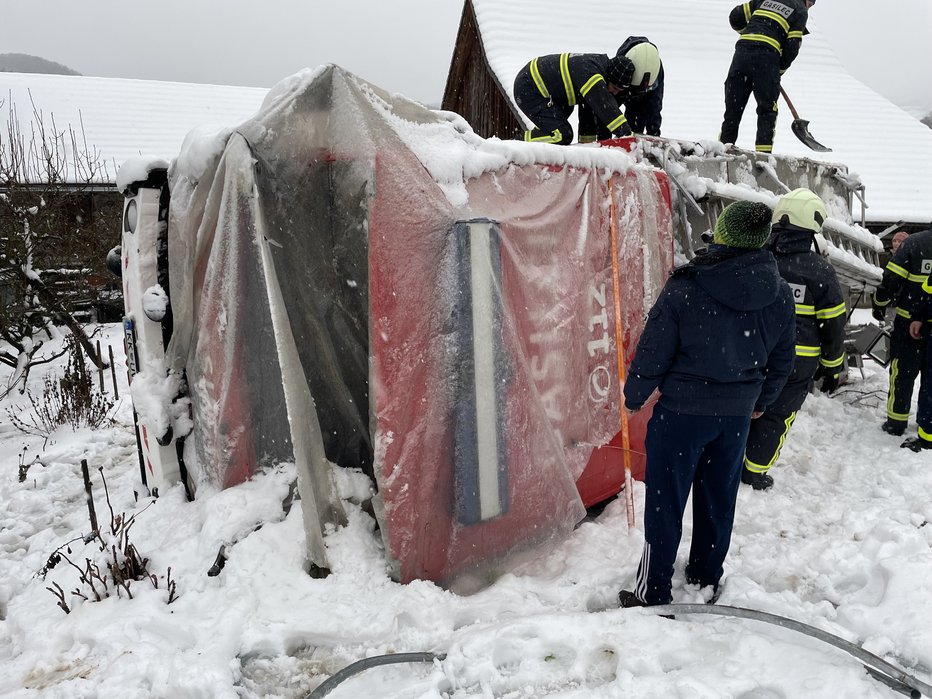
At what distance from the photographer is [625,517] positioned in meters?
3.63

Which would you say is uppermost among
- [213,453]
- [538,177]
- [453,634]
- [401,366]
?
[538,177]

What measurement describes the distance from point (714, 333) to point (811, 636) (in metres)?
1.27

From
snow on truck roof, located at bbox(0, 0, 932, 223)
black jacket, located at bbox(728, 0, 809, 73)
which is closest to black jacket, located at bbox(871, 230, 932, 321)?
black jacket, located at bbox(728, 0, 809, 73)

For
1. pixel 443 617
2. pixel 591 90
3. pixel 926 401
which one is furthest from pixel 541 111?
pixel 443 617

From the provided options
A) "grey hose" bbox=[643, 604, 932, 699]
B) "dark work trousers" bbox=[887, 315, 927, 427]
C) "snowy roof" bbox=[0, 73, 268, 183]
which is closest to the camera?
"grey hose" bbox=[643, 604, 932, 699]

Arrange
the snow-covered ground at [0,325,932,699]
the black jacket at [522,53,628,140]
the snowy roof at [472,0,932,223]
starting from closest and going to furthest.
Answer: the snow-covered ground at [0,325,932,699], the black jacket at [522,53,628,140], the snowy roof at [472,0,932,223]

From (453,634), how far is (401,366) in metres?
1.16

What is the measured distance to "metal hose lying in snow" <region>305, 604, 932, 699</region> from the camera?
2098 mm

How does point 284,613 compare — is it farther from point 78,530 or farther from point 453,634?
point 78,530

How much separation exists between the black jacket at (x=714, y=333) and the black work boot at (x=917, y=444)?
2.97 metres

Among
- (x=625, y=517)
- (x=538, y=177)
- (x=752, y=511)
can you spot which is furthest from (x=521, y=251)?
(x=752, y=511)

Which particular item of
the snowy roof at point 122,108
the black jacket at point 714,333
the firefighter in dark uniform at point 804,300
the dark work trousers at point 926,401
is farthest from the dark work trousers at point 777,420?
the snowy roof at point 122,108

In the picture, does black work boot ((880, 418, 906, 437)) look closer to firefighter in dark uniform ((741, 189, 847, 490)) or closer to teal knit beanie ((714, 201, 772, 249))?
firefighter in dark uniform ((741, 189, 847, 490))

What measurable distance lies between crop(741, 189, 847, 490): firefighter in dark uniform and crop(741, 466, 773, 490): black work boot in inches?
9.2
